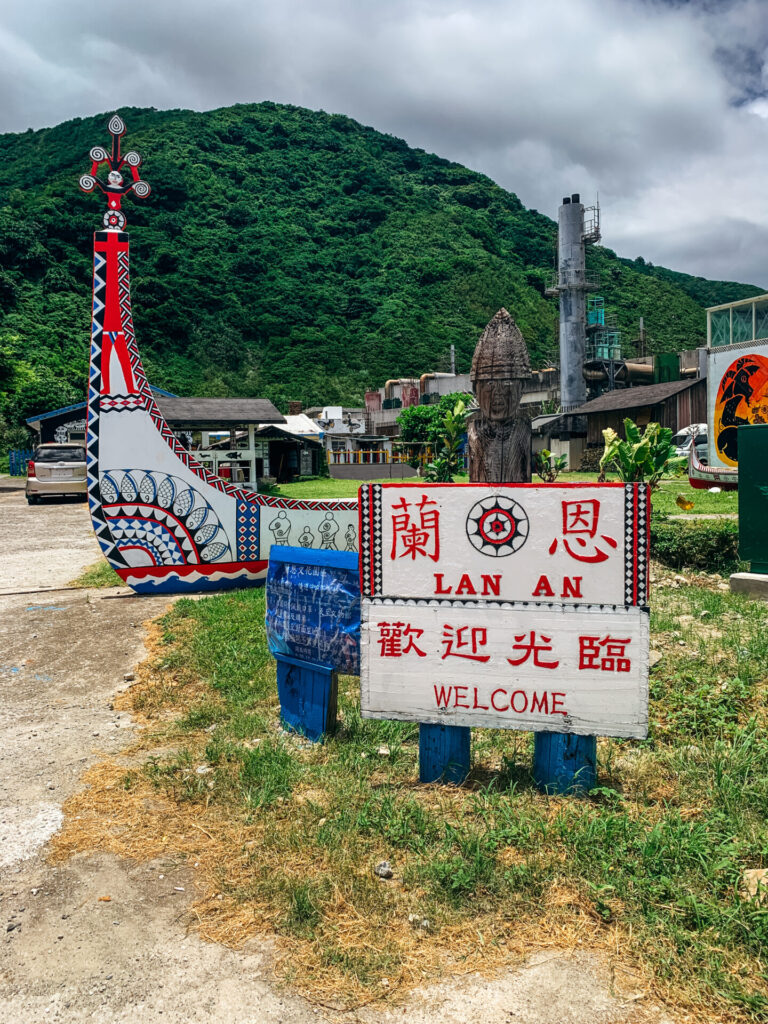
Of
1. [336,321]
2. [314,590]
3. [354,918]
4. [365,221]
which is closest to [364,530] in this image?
[314,590]

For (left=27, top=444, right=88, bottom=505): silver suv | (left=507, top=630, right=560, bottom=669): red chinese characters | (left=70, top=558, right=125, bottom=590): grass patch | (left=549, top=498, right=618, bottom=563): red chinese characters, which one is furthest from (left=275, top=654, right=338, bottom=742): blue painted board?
(left=27, top=444, right=88, bottom=505): silver suv

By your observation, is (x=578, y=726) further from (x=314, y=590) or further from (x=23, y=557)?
(x=23, y=557)

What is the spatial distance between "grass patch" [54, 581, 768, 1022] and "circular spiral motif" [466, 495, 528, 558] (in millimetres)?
1184

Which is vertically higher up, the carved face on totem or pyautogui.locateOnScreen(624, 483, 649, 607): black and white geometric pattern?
the carved face on totem

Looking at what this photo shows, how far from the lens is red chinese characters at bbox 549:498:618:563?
3.36 metres

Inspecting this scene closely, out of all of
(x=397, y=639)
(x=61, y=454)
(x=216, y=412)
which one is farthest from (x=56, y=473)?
(x=397, y=639)

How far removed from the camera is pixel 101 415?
27.0 ft

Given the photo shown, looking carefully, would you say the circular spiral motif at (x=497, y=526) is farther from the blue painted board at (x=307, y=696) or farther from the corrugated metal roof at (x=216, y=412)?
the corrugated metal roof at (x=216, y=412)

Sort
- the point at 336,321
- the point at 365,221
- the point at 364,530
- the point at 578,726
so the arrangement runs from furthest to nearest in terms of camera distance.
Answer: the point at 365,221
the point at 336,321
the point at 364,530
the point at 578,726

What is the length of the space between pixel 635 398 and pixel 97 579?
1142 inches

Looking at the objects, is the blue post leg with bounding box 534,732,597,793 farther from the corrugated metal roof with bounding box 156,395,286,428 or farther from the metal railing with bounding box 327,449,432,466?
the metal railing with bounding box 327,449,432,466

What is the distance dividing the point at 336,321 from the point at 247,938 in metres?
75.8

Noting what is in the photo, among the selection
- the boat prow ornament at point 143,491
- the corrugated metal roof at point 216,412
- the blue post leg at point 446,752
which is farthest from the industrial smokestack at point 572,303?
the blue post leg at point 446,752

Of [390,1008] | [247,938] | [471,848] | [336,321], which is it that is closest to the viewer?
[390,1008]
